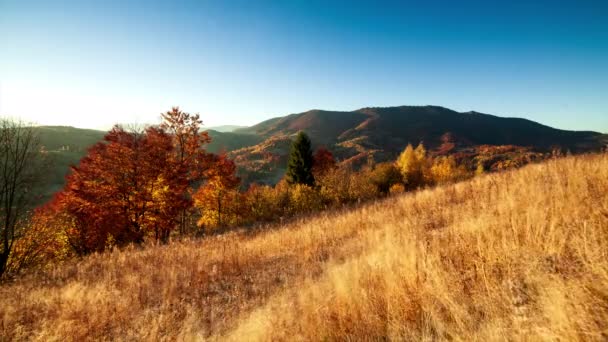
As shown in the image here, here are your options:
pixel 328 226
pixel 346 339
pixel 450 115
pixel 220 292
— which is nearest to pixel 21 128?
pixel 220 292

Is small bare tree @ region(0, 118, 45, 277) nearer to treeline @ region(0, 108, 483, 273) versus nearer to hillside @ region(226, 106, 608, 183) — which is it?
treeline @ region(0, 108, 483, 273)

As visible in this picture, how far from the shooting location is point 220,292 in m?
4.86

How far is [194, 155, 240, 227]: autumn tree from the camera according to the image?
2459 centimetres

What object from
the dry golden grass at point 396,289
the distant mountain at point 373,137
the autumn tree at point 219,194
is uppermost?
the distant mountain at point 373,137

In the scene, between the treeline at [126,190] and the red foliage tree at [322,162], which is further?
the red foliage tree at [322,162]

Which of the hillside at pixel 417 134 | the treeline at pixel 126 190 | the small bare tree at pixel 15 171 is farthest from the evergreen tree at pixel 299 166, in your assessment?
the hillside at pixel 417 134

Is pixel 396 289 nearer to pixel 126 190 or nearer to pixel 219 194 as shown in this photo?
pixel 126 190

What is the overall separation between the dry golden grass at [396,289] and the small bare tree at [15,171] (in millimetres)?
5425

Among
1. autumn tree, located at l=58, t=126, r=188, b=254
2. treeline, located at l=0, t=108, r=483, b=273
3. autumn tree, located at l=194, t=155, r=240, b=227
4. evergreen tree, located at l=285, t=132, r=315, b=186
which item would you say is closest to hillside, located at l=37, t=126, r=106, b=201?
autumn tree, located at l=194, t=155, r=240, b=227

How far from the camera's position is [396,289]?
9.45ft

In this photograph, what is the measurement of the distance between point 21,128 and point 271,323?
44.5ft

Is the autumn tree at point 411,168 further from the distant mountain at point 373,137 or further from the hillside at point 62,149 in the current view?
the hillside at point 62,149

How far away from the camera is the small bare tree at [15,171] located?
9.73 metres

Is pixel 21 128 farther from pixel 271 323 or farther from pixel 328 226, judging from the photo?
pixel 271 323
